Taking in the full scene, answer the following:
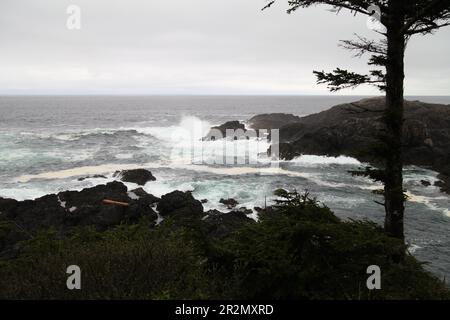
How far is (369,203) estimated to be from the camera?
78.0ft

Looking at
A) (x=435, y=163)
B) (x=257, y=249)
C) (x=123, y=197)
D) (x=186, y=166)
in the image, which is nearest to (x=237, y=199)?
(x=123, y=197)

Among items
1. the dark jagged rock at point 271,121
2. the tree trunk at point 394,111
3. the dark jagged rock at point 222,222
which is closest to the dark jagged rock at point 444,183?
the dark jagged rock at point 222,222

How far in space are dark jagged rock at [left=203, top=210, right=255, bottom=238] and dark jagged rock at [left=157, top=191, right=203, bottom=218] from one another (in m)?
0.98

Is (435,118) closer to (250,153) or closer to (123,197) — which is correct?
(250,153)

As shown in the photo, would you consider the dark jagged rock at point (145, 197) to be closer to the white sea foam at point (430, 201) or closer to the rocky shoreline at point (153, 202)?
the rocky shoreline at point (153, 202)

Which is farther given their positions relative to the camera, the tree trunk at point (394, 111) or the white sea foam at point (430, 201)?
the white sea foam at point (430, 201)

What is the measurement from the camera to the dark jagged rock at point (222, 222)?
17.0m

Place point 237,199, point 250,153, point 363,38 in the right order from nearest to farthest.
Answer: point 363,38 < point 237,199 < point 250,153

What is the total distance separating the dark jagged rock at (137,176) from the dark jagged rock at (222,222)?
915cm

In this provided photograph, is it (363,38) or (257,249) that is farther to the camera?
(363,38)

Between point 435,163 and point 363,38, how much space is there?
31894 mm

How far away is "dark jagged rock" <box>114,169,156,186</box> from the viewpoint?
91.7ft

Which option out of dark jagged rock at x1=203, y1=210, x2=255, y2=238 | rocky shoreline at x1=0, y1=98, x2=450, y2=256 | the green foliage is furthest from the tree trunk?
dark jagged rock at x1=203, y1=210, x2=255, y2=238
